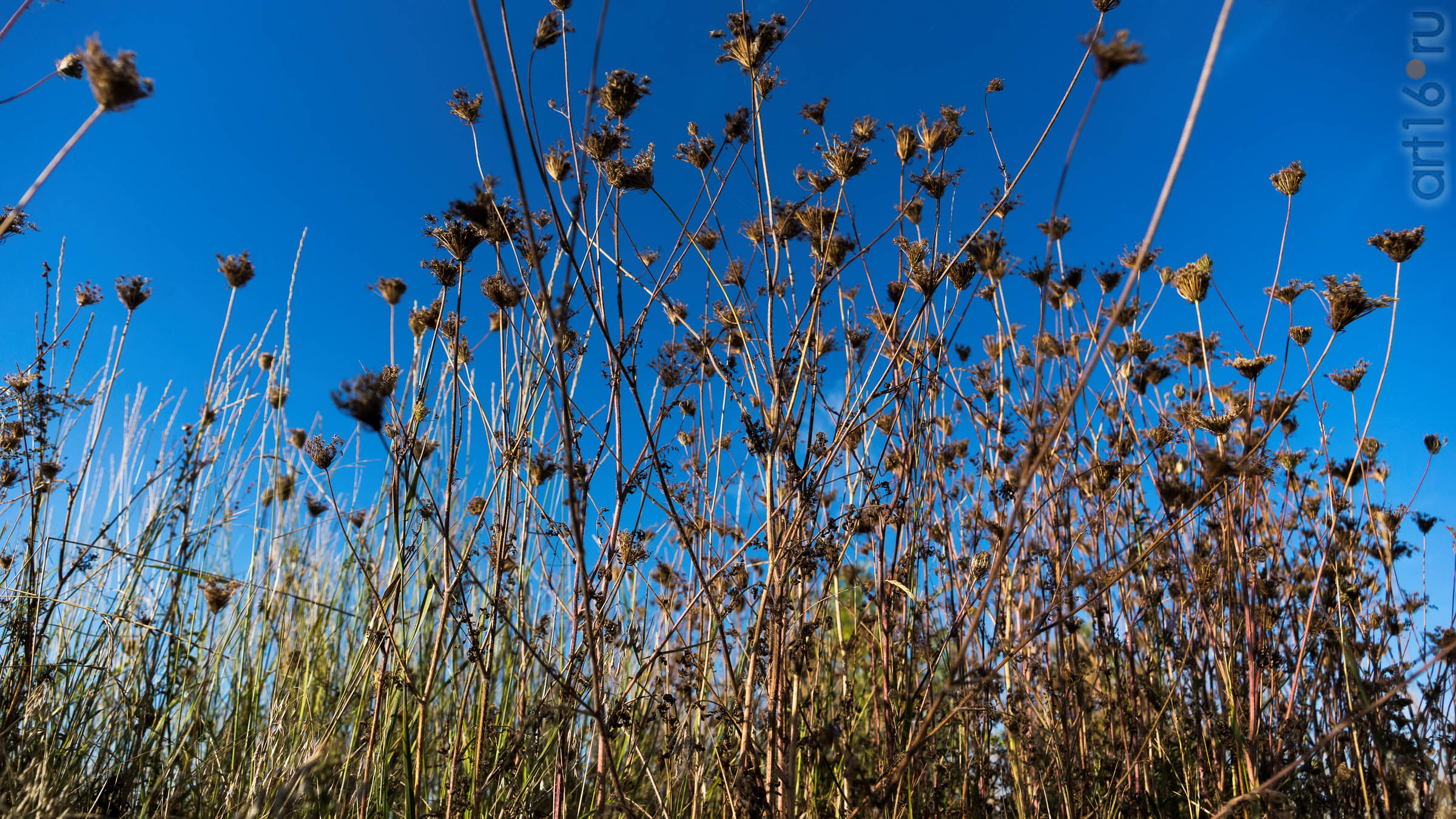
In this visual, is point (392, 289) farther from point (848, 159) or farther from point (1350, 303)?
point (1350, 303)

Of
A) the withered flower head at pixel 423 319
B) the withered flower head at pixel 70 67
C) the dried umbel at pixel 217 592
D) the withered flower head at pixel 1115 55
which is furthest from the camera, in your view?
the dried umbel at pixel 217 592

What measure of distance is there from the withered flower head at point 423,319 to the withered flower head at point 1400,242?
3.33m

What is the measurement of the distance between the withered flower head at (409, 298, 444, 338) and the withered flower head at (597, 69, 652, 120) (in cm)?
77

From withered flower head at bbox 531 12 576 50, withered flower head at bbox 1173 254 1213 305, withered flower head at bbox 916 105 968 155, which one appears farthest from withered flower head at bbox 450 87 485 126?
withered flower head at bbox 1173 254 1213 305

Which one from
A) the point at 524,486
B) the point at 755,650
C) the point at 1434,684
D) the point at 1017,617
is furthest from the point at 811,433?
the point at 1434,684

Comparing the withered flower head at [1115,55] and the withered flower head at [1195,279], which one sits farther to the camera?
the withered flower head at [1195,279]

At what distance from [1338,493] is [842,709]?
2854mm

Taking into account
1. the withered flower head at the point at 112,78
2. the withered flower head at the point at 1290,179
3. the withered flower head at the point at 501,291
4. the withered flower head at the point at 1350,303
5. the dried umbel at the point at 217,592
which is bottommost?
the dried umbel at the point at 217,592

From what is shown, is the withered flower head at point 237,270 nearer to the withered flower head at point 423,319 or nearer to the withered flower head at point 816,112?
the withered flower head at point 423,319

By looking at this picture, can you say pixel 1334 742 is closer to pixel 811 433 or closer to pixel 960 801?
pixel 960 801

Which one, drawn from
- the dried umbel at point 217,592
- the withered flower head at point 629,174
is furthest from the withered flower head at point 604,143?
the dried umbel at point 217,592

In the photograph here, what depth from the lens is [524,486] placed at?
2172 millimetres

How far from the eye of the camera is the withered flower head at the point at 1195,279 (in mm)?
2967

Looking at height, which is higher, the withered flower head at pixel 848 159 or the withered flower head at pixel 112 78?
the withered flower head at pixel 848 159
